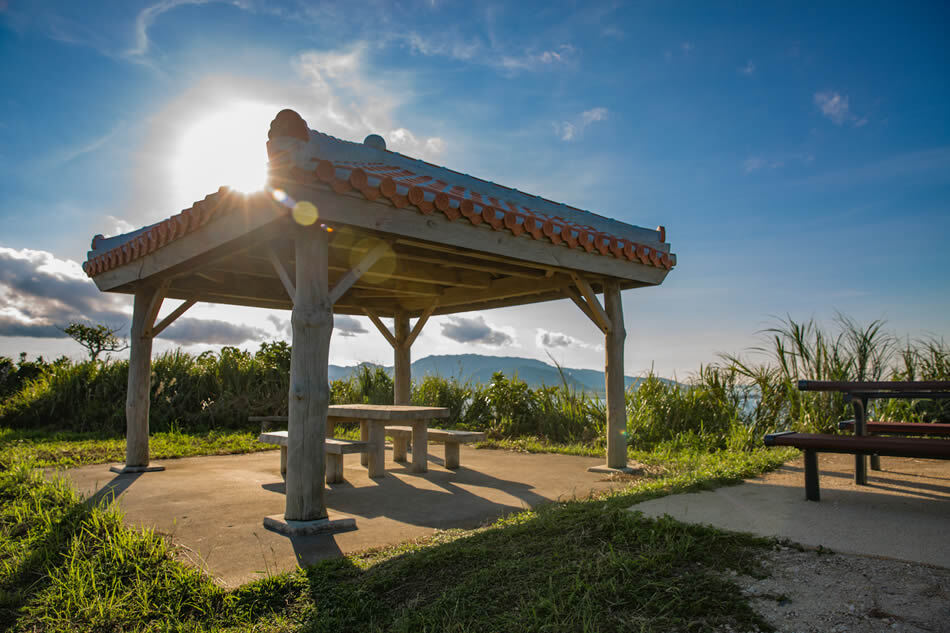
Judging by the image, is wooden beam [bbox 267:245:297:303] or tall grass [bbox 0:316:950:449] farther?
tall grass [bbox 0:316:950:449]

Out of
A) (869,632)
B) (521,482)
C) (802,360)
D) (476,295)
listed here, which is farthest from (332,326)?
(802,360)

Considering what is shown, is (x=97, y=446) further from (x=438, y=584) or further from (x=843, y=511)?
(x=843, y=511)

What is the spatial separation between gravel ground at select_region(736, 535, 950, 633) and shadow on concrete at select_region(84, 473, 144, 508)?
4731mm

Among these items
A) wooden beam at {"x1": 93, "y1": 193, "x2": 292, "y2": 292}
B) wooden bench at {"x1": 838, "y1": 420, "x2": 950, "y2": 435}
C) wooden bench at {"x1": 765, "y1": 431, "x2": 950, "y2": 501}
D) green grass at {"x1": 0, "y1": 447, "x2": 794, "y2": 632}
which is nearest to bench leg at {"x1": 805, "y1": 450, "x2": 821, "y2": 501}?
wooden bench at {"x1": 765, "y1": 431, "x2": 950, "y2": 501}

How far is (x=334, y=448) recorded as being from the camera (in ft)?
17.8

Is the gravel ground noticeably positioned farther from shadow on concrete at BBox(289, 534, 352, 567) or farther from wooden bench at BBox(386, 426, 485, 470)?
wooden bench at BBox(386, 426, 485, 470)

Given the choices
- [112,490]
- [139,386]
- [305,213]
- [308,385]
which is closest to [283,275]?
[305,213]

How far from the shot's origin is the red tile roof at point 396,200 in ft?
12.6

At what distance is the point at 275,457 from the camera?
7.89 metres

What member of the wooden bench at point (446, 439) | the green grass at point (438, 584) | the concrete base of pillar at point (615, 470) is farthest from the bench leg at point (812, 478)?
the wooden bench at point (446, 439)

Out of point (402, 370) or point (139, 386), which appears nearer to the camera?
point (139, 386)

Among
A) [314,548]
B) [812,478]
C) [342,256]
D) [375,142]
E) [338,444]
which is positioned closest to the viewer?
[314,548]

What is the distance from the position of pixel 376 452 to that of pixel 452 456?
1.04 m

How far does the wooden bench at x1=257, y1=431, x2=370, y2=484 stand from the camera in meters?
5.36
